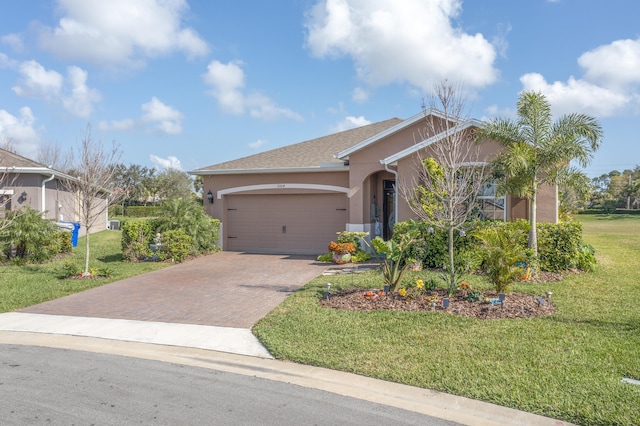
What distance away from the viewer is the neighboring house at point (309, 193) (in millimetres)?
15523

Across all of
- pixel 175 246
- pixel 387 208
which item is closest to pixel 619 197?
pixel 387 208

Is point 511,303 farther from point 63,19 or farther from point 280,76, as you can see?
point 63,19

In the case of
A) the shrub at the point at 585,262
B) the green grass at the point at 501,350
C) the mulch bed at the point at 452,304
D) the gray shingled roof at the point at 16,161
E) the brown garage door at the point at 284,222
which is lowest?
the green grass at the point at 501,350

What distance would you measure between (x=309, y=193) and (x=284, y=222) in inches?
62.0

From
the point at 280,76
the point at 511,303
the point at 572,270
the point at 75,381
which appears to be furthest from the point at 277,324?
the point at 280,76

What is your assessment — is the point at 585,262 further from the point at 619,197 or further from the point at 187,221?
the point at 619,197

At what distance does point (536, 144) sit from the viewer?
1066 cm

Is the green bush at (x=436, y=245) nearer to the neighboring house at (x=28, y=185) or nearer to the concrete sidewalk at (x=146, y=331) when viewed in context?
the concrete sidewalk at (x=146, y=331)

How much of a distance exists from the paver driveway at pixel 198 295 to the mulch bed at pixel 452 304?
5.01 ft

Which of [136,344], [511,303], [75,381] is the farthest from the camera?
[511,303]

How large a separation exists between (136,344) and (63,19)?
497 inches

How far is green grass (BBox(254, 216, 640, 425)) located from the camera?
4500 millimetres

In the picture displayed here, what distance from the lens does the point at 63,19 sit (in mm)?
14477

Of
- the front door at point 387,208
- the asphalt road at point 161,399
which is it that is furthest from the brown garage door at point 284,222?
the asphalt road at point 161,399
